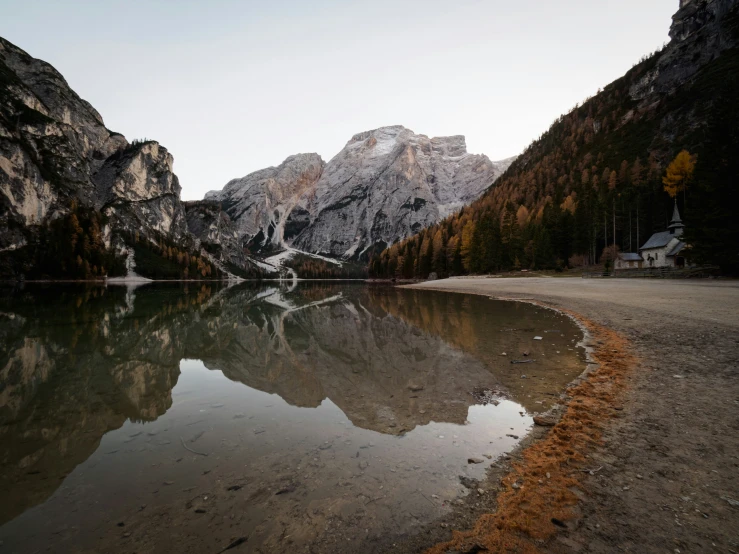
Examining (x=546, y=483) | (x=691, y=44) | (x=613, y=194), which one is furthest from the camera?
(x=691, y=44)

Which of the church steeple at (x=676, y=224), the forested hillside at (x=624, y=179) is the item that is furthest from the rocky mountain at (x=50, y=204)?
the church steeple at (x=676, y=224)

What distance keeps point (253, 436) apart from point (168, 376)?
662 centimetres

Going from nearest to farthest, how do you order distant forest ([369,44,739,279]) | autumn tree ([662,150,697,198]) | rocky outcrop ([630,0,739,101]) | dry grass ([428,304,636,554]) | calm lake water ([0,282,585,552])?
dry grass ([428,304,636,554])
calm lake water ([0,282,585,552])
distant forest ([369,44,739,279])
autumn tree ([662,150,697,198])
rocky outcrop ([630,0,739,101])

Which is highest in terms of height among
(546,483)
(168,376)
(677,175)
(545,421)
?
(677,175)

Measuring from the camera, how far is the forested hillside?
33.1 m

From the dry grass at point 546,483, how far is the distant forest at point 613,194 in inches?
1460

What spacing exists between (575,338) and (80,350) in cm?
2278

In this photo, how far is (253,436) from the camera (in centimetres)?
729

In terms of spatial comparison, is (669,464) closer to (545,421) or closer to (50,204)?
(545,421)

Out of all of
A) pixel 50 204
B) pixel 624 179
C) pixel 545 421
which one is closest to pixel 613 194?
pixel 624 179

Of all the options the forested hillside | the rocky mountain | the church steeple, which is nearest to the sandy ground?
the forested hillside

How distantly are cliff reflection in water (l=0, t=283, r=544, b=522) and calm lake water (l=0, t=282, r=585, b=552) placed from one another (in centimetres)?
7

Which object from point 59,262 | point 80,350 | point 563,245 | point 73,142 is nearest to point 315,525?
point 80,350

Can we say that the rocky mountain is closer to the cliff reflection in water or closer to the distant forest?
the distant forest
